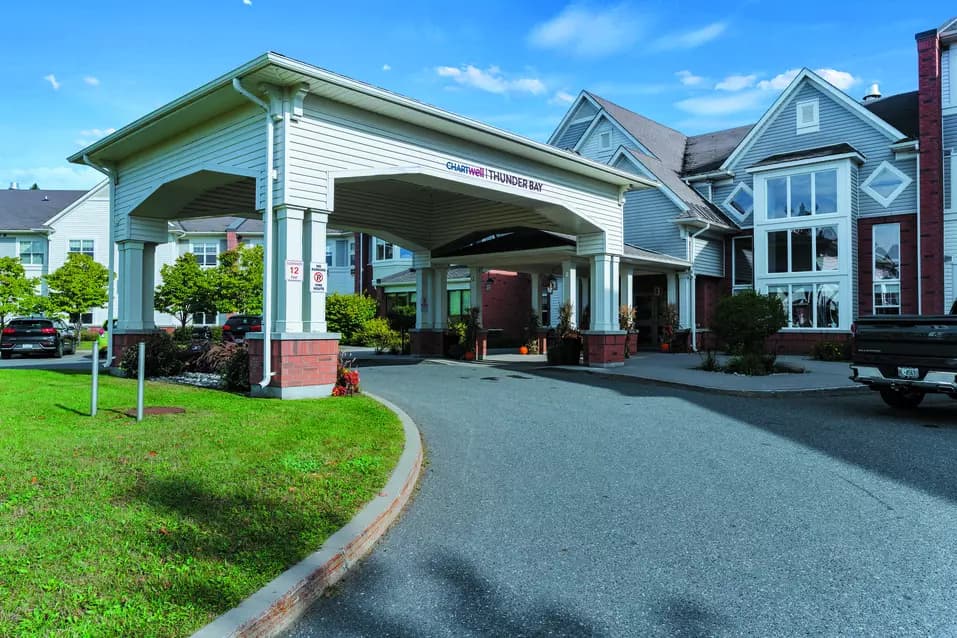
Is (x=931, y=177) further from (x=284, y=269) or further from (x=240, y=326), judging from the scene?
(x=240, y=326)

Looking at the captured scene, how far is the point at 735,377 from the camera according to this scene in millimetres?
14875

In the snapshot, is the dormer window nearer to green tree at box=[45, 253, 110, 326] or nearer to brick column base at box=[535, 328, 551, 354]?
brick column base at box=[535, 328, 551, 354]

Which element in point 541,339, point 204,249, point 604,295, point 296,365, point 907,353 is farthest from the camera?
point 204,249

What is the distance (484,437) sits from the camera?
7984 millimetres

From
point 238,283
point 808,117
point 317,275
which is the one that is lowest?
point 317,275

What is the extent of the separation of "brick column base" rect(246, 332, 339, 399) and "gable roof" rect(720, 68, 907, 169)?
2129cm

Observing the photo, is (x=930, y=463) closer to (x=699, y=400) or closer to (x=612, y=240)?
(x=699, y=400)

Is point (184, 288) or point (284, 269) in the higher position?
point (184, 288)

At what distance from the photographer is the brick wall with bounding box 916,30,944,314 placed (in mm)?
20859

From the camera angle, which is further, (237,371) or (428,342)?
(428,342)

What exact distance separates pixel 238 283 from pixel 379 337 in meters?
11.0

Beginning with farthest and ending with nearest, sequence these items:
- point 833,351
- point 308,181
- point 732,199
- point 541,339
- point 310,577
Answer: point 732,199 < point 541,339 < point 833,351 < point 308,181 < point 310,577

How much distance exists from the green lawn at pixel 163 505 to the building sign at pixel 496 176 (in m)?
6.40

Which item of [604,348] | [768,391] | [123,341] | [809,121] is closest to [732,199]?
[809,121]
